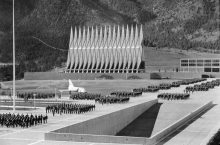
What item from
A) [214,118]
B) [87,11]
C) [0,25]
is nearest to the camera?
[214,118]

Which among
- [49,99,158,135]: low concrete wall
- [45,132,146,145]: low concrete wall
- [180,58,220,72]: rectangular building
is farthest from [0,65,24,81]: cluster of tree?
[45,132,146,145]: low concrete wall

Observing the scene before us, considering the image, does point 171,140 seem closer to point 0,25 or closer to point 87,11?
point 0,25

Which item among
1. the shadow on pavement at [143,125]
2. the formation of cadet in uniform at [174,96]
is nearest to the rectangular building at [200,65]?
the formation of cadet in uniform at [174,96]

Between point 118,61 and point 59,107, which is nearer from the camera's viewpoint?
point 59,107

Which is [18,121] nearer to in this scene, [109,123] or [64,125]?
[64,125]

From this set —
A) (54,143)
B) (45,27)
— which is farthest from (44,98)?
(45,27)

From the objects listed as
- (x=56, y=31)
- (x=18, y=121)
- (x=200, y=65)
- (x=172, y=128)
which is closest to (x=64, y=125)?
(x=18, y=121)

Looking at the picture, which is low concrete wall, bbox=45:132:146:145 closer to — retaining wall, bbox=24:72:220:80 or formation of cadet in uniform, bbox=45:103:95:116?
formation of cadet in uniform, bbox=45:103:95:116

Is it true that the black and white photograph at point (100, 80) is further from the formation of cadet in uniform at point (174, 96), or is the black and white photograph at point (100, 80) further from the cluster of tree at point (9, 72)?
the cluster of tree at point (9, 72)
